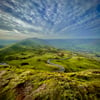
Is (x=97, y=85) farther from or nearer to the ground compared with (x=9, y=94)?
farther from the ground

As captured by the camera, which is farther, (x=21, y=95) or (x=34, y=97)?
(x=21, y=95)

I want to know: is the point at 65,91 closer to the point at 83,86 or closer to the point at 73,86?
the point at 73,86

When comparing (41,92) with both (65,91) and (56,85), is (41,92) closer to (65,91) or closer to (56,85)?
(56,85)

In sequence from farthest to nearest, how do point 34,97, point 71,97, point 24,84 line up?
point 24,84 < point 34,97 < point 71,97

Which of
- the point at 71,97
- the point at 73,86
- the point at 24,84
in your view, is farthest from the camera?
the point at 24,84

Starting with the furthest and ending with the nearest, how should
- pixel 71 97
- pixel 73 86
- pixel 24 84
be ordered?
pixel 24 84 < pixel 73 86 < pixel 71 97

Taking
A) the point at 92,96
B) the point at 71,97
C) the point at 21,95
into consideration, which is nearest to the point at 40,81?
the point at 21,95

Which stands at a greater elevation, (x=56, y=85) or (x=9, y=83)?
(x=56, y=85)

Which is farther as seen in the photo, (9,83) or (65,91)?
(9,83)

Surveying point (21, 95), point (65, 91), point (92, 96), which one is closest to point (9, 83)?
point (21, 95)
